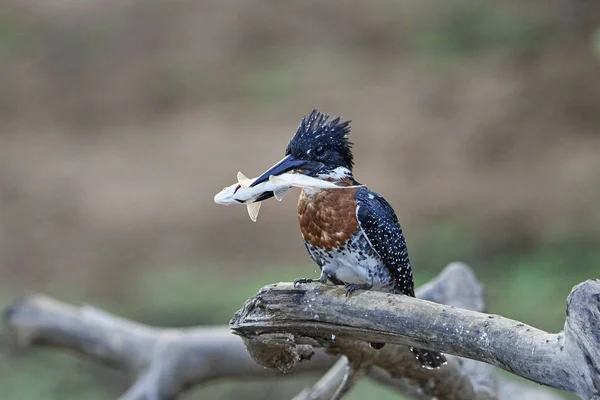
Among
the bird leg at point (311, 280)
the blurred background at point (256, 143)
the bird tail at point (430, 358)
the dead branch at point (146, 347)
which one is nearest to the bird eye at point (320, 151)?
the bird leg at point (311, 280)

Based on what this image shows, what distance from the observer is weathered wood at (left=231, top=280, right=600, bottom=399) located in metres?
1.83

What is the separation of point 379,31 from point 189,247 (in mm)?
3741

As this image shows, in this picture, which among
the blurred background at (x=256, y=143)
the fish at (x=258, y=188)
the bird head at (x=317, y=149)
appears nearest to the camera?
the fish at (x=258, y=188)

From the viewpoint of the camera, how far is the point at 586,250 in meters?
6.45

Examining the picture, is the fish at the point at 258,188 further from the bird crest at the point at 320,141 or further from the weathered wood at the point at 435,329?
the weathered wood at the point at 435,329

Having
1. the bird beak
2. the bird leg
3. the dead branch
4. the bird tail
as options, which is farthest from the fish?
the dead branch

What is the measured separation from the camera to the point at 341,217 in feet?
8.24

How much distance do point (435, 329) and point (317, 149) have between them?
611 mm

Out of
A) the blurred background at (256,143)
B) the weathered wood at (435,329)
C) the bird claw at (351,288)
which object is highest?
the blurred background at (256,143)

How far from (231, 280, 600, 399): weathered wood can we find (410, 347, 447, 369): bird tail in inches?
8.1

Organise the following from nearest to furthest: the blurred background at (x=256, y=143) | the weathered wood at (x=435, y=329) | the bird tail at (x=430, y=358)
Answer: the weathered wood at (x=435, y=329) → the bird tail at (x=430, y=358) → the blurred background at (x=256, y=143)

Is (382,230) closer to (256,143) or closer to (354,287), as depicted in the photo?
(354,287)

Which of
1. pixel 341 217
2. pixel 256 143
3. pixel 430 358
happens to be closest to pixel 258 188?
pixel 341 217

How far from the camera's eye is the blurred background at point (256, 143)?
21.6 feet
